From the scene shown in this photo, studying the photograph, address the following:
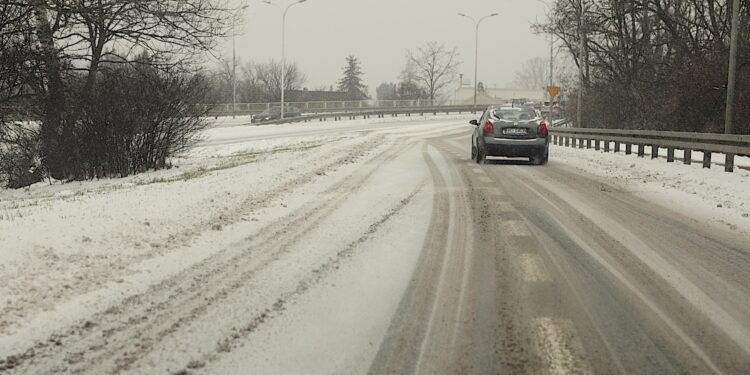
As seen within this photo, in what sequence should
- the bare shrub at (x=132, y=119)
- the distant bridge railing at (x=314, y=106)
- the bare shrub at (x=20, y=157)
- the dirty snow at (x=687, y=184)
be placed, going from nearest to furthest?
the dirty snow at (x=687, y=184)
the bare shrub at (x=132, y=119)
the bare shrub at (x=20, y=157)
the distant bridge railing at (x=314, y=106)

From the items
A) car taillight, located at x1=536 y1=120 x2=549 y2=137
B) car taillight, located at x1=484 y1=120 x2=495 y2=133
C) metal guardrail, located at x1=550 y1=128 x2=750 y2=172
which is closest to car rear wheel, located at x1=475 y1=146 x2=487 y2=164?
car taillight, located at x1=484 y1=120 x2=495 y2=133

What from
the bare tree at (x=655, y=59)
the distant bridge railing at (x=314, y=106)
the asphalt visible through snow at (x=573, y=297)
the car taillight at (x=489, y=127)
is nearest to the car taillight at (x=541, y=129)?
the car taillight at (x=489, y=127)

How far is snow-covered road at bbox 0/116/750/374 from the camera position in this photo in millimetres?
3268

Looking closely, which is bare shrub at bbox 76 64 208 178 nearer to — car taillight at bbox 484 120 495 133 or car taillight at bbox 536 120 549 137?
car taillight at bbox 484 120 495 133

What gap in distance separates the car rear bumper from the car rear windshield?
1.95 ft

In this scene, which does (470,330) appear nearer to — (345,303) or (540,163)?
(345,303)

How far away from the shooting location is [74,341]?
134 inches

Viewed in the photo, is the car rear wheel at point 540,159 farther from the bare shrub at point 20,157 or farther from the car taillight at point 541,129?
the bare shrub at point 20,157

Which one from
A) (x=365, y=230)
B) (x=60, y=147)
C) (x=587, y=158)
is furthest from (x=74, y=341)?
(x=587, y=158)

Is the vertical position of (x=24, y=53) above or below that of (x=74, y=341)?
above

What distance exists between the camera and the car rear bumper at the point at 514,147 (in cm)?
1530

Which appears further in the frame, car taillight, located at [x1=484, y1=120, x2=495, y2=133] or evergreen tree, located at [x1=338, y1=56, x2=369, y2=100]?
evergreen tree, located at [x1=338, y1=56, x2=369, y2=100]

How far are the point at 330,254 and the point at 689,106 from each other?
2025cm

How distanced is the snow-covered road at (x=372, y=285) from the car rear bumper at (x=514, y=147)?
6282mm
